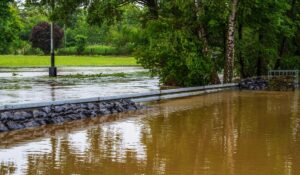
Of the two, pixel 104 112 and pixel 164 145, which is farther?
pixel 104 112

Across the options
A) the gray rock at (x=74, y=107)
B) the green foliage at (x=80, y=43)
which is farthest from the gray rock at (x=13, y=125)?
the green foliage at (x=80, y=43)

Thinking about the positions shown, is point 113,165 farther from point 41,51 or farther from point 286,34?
point 41,51

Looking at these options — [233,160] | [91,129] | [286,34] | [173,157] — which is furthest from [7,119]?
[286,34]

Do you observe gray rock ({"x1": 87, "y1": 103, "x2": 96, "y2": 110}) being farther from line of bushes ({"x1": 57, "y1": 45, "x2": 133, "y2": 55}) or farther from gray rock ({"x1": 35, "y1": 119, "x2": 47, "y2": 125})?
line of bushes ({"x1": 57, "y1": 45, "x2": 133, "y2": 55})

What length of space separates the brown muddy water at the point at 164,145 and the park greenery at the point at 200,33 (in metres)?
9.45

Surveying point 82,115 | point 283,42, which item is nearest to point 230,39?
point 283,42

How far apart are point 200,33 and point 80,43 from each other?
6731 cm

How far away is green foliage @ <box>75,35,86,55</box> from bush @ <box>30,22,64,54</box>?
9.20 ft

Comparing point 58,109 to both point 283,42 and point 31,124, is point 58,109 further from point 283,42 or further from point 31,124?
point 283,42

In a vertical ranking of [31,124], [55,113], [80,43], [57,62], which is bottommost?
[57,62]

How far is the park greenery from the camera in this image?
92.4 feet

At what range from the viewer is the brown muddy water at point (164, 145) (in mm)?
9836

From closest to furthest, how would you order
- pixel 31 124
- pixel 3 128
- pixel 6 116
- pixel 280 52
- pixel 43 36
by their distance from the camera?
pixel 3 128 < pixel 6 116 < pixel 31 124 < pixel 280 52 < pixel 43 36

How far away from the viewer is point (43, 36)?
89562 mm
